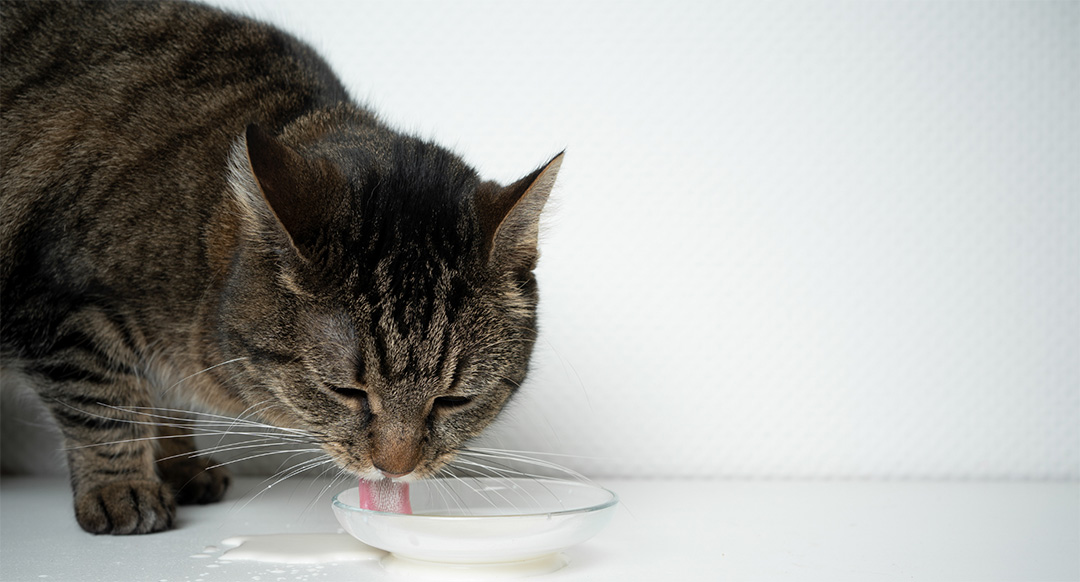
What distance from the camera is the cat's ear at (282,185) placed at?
3.40ft

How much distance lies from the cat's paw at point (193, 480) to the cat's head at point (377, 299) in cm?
44

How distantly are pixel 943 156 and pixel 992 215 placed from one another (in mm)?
165

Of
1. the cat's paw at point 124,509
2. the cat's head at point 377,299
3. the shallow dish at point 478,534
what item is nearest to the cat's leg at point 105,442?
the cat's paw at point 124,509

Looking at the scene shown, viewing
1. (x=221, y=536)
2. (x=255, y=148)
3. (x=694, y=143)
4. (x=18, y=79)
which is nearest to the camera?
(x=255, y=148)

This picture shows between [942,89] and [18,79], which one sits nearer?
[18,79]

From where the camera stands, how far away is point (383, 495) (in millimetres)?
1156

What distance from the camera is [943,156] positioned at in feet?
6.10

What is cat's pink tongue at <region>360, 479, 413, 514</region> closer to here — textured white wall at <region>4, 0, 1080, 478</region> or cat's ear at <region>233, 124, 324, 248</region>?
cat's ear at <region>233, 124, 324, 248</region>

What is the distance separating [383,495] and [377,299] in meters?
0.27

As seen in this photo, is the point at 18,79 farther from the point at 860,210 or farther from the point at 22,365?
the point at 860,210

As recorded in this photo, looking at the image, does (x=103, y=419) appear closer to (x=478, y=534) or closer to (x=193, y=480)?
(x=193, y=480)

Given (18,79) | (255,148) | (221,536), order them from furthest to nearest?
1. (18,79)
2. (221,536)
3. (255,148)

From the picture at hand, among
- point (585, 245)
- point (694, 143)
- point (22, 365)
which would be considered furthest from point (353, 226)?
point (694, 143)

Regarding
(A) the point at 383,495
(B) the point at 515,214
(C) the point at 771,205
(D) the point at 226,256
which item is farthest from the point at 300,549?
(C) the point at 771,205
